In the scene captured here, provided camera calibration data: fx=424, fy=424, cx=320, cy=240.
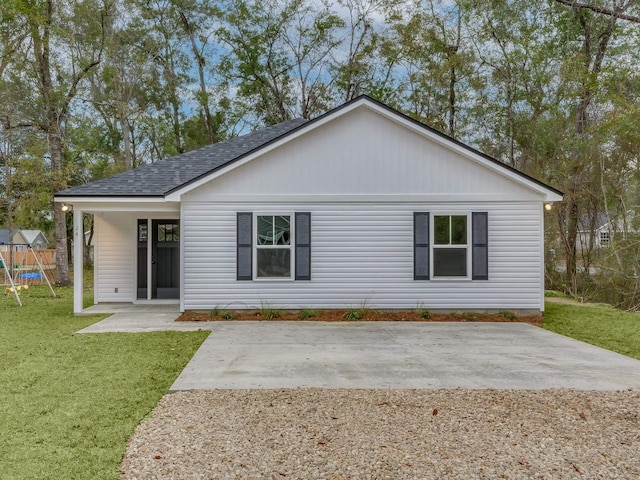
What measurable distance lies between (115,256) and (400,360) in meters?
7.52

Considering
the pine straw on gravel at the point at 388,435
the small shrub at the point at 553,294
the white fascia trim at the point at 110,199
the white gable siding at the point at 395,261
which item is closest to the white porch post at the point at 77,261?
the white fascia trim at the point at 110,199

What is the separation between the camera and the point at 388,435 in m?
3.17

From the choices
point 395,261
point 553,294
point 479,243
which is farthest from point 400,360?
point 553,294

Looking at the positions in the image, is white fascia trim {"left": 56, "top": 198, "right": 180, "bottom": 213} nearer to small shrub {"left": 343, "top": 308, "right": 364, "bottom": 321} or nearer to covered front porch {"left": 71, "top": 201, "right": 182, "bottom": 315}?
covered front porch {"left": 71, "top": 201, "right": 182, "bottom": 315}

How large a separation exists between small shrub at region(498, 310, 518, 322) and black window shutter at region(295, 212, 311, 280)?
401 cm

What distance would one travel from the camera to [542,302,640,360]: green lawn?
253 inches

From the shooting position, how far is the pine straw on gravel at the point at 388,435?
2.72m

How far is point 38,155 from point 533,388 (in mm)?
15949

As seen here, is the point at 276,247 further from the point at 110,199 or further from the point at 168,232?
the point at 110,199

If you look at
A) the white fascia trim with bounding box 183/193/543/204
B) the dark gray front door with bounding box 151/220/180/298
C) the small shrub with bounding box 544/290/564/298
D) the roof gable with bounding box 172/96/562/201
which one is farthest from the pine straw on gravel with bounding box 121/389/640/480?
the small shrub with bounding box 544/290/564/298

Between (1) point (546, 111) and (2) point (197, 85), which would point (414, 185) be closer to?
(1) point (546, 111)

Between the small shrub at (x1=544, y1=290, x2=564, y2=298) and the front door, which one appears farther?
the small shrub at (x1=544, y1=290, x2=564, y2=298)

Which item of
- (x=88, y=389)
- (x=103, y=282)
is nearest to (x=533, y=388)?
(x=88, y=389)

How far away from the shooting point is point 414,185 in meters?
8.63
